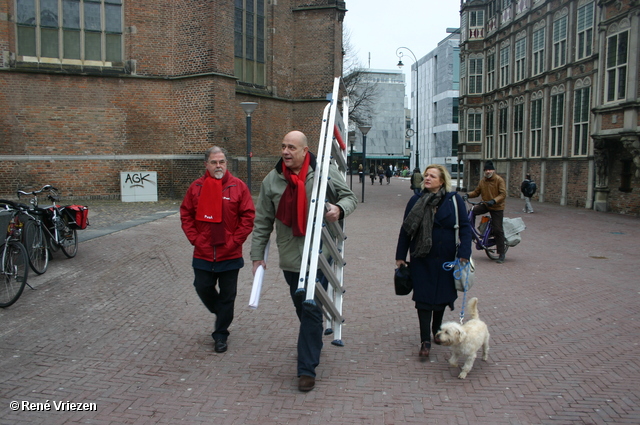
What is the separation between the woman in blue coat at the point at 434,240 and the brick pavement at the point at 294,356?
59 cm

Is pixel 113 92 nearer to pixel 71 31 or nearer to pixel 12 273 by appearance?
pixel 71 31

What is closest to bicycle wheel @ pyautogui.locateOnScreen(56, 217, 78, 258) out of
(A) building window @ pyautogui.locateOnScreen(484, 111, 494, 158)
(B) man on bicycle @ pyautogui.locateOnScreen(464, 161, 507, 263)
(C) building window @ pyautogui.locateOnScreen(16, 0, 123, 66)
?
(B) man on bicycle @ pyautogui.locateOnScreen(464, 161, 507, 263)

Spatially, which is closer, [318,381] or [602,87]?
[318,381]

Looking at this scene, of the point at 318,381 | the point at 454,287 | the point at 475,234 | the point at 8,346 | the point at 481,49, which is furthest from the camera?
the point at 481,49

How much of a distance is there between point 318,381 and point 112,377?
1683 mm

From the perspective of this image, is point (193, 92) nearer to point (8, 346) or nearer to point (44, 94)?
point (44, 94)

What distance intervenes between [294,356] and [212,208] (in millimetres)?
1533

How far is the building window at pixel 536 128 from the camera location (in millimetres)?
26297

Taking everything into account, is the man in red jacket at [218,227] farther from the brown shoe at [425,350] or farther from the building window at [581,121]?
the building window at [581,121]

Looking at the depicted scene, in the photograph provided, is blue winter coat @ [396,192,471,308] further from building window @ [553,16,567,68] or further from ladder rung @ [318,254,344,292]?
building window @ [553,16,567,68]

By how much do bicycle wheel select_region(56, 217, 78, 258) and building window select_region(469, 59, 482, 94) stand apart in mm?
29143

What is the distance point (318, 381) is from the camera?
4.30m

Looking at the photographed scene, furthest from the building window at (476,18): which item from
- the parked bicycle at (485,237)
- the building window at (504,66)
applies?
the parked bicycle at (485,237)

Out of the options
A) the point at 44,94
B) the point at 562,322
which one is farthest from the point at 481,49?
the point at 562,322
